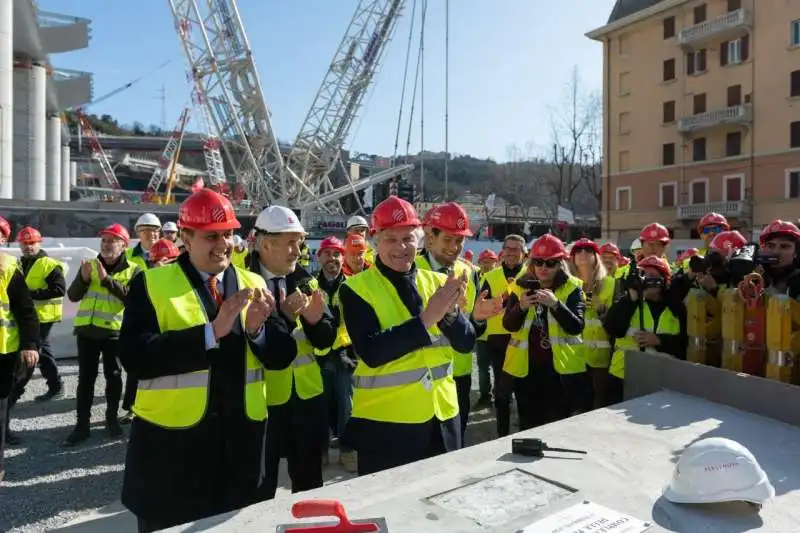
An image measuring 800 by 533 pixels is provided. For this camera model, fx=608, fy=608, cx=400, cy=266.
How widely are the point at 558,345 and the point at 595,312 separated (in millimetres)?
826

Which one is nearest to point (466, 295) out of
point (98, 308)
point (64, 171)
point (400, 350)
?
point (400, 350)

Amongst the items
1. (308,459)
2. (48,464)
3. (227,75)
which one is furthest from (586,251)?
(227,75)

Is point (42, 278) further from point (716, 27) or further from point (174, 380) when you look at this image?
point (716, 27)

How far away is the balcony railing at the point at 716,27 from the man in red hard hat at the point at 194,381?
34108 mm

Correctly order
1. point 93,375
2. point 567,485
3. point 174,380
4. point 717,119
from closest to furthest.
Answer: point 567,485
point 174,380
point 93,375
point 717,119

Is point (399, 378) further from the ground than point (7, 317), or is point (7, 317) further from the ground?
point (7, 317)

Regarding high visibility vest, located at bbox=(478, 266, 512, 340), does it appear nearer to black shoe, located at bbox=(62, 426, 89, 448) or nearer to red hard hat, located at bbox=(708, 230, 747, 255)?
red hard hat, located at bbox=(708, 230, 747, 255)

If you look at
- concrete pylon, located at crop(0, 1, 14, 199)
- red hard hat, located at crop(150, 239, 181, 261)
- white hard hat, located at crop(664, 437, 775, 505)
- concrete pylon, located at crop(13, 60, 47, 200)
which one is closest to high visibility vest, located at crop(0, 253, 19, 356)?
red hard hat, located at crop(150, 239, 181, 261)

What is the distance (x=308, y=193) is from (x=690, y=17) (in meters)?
22.6

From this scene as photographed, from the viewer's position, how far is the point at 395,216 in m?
2.68

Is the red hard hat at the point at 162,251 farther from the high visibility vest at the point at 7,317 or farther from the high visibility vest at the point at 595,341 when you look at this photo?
the high visibility vest at the point at 595,341

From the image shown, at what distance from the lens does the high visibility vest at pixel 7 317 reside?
3967 mm

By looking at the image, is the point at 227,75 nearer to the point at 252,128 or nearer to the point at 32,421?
the point at 252,128

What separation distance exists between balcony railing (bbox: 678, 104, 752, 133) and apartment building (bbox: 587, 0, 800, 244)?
0.17 ft
